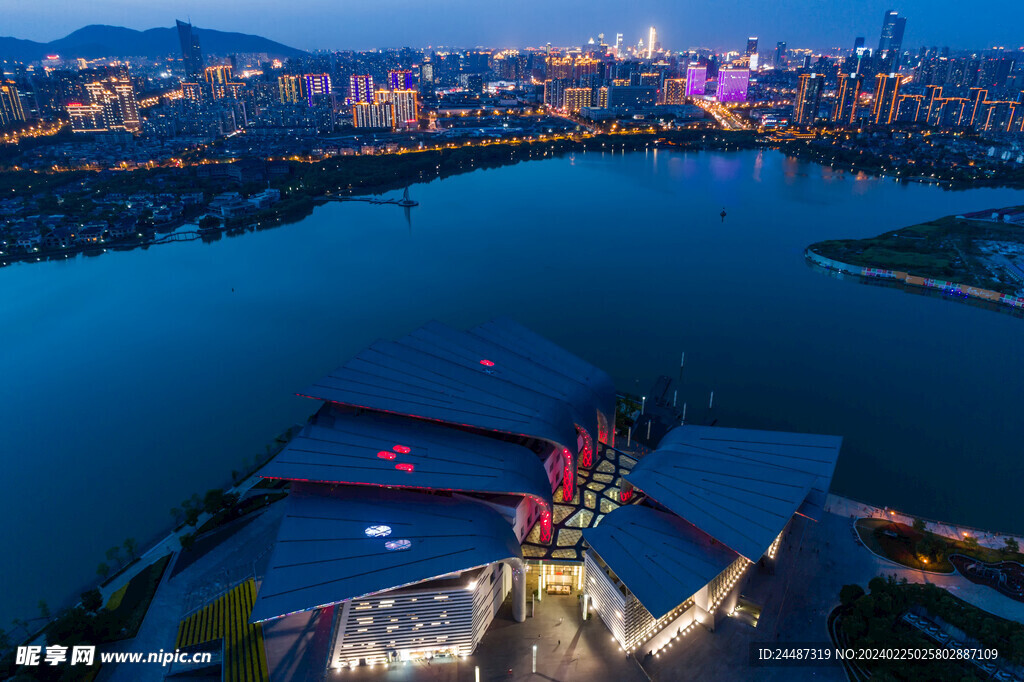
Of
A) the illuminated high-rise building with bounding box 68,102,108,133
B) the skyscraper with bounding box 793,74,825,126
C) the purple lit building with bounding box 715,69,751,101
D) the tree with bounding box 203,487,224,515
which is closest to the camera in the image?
the tree with bounding box 203,487,224,515

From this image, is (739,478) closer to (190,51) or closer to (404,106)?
(404,106)

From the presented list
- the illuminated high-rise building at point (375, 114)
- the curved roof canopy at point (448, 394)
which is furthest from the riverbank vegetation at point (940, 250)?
the illuminated high-rise building at point (375, 114)

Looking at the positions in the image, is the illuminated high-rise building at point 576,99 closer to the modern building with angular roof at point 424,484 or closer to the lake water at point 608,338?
the lake water at point 608,338

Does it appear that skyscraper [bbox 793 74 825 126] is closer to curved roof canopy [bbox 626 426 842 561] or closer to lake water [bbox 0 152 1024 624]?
lake water [bbox 0 152 1024 624]

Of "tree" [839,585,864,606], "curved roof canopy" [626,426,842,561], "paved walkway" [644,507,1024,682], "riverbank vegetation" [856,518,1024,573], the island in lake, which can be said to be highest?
"curved roof canopy" [626,426,842,561]

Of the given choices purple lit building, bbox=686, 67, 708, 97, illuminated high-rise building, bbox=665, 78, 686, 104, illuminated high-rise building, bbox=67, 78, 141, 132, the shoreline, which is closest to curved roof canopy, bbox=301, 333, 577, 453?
the shoreline

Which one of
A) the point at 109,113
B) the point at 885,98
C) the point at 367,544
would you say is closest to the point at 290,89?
the point at 109,113

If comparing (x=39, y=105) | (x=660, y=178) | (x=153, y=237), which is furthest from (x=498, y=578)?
(x=39, y=105)
